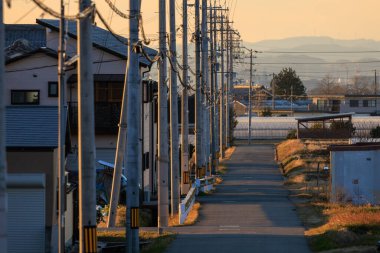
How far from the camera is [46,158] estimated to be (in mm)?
23078

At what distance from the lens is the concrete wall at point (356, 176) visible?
3656cm

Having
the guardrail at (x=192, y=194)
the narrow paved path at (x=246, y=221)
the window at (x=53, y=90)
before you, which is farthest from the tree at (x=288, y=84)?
the window at (x=53, y=90)

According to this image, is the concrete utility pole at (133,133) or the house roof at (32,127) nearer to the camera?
the concrete utility pole at (133,133)

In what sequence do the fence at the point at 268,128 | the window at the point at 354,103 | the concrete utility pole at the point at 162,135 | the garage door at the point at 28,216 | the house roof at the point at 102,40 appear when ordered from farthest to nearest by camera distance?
the window at the point at 354,103 → the fence at the point at 268,128 → the house roof at the point at 102,40 → the concrete utility pole at the point at 162,135 → the garage door at the point at 28,216

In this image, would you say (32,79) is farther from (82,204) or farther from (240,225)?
(82,204)

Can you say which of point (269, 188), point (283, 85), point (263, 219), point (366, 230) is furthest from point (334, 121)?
point (283, 85)

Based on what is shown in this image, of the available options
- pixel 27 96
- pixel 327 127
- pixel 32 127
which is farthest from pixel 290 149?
pixel 32 127

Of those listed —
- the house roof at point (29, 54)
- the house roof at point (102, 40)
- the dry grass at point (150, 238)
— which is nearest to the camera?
the dry grass at point (150, 238)

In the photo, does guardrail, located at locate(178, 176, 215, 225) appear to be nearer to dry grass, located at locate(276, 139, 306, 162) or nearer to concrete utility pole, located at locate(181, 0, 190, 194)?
concrete utility pole, located at locate(181, 0, 190, 194)

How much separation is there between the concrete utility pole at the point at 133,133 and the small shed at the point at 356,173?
1690cm

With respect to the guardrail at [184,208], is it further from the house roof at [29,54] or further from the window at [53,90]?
the house roof at [29,54]

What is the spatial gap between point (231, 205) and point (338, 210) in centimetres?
668

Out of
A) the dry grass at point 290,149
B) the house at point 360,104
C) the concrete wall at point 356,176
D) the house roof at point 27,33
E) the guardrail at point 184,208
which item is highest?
the house roof at point 27,33

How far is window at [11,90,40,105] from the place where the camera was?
39.7m
